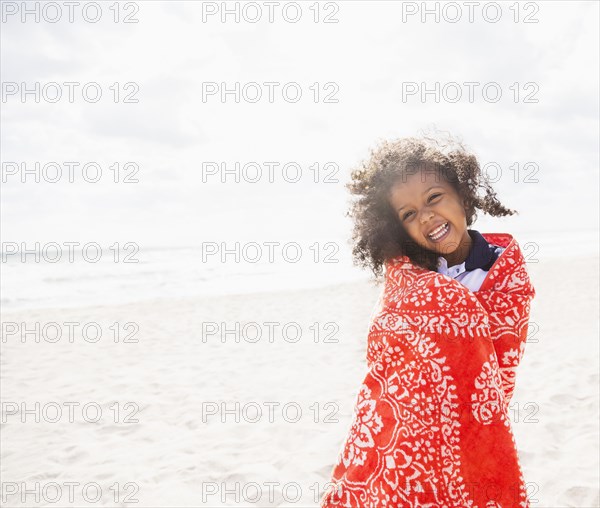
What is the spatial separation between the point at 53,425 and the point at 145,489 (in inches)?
73.8

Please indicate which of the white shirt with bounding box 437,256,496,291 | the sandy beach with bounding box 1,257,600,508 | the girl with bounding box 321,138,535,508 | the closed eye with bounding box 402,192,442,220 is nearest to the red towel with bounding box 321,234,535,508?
the girl with bounding box 321,138,535,508

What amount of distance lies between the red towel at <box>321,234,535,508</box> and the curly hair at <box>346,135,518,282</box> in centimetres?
31

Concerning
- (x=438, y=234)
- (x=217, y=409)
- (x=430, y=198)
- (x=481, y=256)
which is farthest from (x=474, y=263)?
(x=217, y=409)

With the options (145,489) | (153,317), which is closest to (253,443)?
(145,489)

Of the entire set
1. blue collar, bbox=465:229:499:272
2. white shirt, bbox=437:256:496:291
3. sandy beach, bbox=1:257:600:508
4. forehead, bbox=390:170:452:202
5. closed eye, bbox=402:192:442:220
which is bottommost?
sandy beach, bbox=1:257:600:508

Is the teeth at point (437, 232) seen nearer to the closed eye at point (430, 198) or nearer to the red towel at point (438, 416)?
the closed eye at point (430, 198)

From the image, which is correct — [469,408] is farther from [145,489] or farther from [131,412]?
[131,412]

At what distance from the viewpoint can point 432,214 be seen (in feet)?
6.07

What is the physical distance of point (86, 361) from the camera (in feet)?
24.3

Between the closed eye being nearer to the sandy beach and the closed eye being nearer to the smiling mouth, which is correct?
the smiling mouth

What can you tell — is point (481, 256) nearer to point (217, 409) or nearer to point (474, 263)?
point (474, 263)

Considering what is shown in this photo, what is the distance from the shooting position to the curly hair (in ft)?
6.34

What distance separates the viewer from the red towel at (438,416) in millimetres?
1547

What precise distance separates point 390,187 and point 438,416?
854mm
